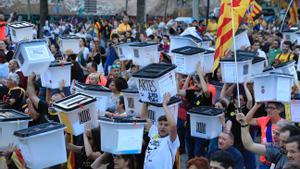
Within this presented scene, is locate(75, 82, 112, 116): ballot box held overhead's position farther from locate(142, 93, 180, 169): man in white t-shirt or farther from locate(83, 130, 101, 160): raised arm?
locate(142, 93, 180, 169): man in white t-shirt

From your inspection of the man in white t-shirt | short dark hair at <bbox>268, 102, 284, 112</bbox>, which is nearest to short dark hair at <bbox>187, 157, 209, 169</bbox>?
the man in white t-shirt

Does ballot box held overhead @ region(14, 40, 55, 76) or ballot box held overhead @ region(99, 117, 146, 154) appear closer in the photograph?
ballot box held overhead @ region(99, 117, 146, 154)

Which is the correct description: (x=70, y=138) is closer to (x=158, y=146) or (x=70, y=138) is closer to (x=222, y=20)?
(x=158, y=146)

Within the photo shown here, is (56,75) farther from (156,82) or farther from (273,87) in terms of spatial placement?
(273,87)

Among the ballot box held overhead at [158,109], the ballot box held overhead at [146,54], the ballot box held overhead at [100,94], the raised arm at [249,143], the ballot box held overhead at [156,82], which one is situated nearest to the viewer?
the raised arm at [249,143]

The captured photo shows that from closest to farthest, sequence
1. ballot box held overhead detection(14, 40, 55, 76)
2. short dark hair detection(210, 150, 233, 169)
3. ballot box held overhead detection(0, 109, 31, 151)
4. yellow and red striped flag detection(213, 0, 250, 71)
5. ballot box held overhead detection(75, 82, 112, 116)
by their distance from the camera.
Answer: short dark hair detection(210, 150, 233, 169) < ballot box held overhead detection(0, 109, 31, 151) < ballot box held overhead detection(75, 82, 112, 116) < ballot box held overhead detection(14, 40, 55, 76) < yellow and red striped flag detection(213, 0, 250, 71)

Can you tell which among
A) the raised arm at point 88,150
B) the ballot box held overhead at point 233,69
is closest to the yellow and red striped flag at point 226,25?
the ballot box held overhead at point 233,69

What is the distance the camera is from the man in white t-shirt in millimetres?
7285

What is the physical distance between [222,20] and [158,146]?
3.54 m

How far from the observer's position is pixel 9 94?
1079cm

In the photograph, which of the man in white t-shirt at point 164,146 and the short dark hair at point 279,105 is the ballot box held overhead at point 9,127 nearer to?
the man in white t-shirt at point 164,146

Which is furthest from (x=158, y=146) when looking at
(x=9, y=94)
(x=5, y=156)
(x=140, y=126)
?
(x=9, y=94)

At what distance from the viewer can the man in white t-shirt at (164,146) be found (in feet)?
23.9

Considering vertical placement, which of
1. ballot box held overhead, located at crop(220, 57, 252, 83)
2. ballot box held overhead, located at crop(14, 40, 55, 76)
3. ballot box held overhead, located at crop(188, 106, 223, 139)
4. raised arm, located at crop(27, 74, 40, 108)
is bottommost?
ballot box held overhead, located at crop(188, 106, 223, 139)
